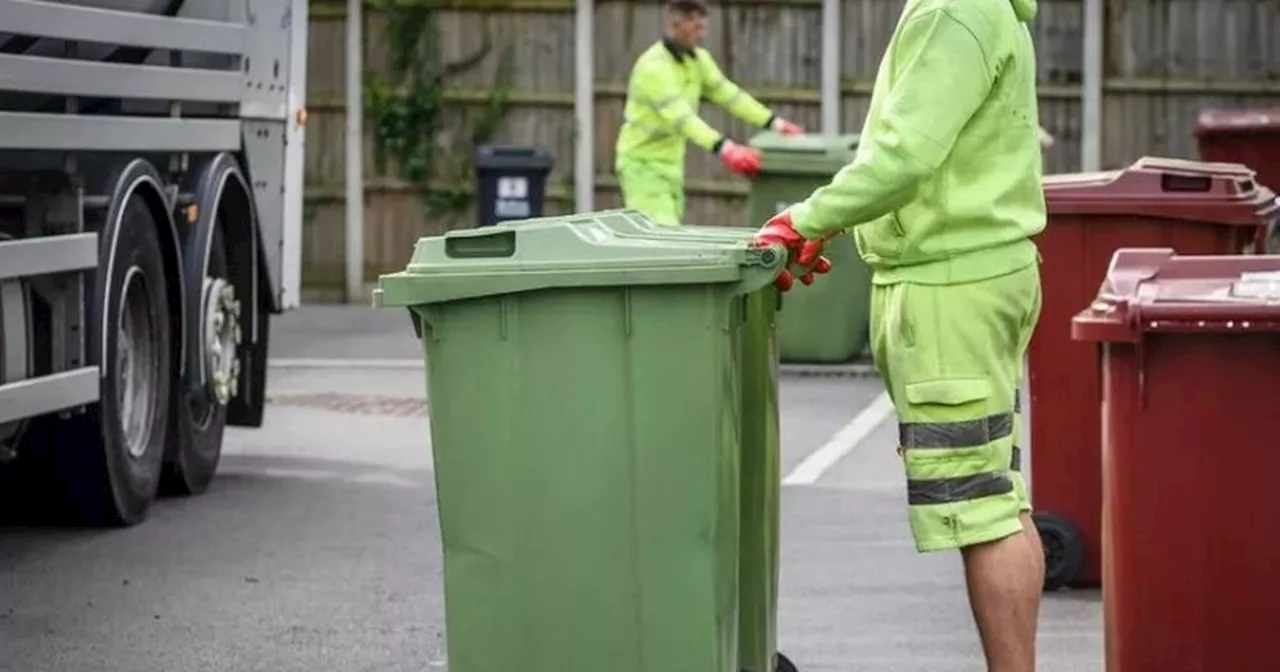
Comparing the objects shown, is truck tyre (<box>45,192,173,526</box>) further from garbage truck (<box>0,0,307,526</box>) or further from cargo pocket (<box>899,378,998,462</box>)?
cargo pocket (<box>899,378,998,462</box>)

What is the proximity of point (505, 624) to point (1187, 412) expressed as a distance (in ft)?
5.48

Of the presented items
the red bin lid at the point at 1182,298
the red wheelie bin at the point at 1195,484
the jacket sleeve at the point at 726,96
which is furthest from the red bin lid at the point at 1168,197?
the jacket sleeve at the point at 726,96

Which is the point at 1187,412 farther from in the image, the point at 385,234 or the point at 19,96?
the point at 385,234

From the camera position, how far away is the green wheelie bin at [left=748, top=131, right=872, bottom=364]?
16016mm

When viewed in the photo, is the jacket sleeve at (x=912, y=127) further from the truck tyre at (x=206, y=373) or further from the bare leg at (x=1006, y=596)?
the truck tyre at (x=206, y=373)

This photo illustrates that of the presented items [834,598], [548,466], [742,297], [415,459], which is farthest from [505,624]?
[415,459]

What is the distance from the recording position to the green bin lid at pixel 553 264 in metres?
5.96

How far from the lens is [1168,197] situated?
8719 millimetres

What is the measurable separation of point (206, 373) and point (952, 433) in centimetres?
524

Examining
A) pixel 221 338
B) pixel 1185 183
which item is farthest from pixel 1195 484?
pixel 221 338

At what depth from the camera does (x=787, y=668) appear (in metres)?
7.14

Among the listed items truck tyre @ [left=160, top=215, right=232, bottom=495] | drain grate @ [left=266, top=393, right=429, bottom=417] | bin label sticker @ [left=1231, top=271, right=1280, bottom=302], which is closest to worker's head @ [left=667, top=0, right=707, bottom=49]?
drain grate @ [left=266, top=393, right=429, bottom=417]

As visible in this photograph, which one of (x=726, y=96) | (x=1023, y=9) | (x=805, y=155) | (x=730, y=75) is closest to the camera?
(x=1023, y=9)

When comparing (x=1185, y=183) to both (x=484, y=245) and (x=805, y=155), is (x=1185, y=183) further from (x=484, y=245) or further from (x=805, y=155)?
(x=805, y=155)
